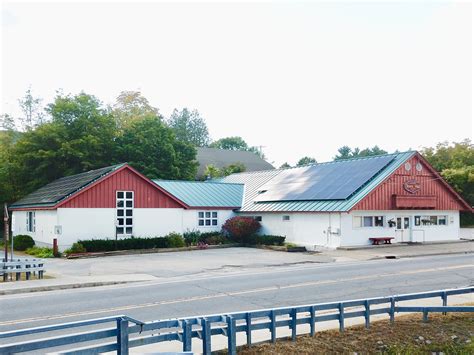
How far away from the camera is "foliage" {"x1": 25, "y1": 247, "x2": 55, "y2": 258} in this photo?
29578 mm

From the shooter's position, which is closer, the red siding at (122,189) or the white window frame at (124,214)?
the red siding at (122,189)

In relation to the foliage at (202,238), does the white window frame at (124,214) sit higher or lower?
higher

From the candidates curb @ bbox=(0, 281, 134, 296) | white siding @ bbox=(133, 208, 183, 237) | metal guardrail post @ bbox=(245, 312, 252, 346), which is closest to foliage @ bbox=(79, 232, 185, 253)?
white siding @ bbox=(133, 208, 183, 237)

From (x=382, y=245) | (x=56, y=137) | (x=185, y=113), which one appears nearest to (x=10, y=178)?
(x=56, y=137)

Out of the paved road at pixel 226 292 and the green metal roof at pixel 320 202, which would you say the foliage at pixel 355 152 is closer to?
the green metal roof at pixel 320 202

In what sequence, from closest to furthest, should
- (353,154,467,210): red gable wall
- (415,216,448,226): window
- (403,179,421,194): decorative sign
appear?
(353,154,467,210): red gable wall → (403,179,421,194): decorative sign → (415,216,448,226): window

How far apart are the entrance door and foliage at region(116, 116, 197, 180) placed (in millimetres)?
24308

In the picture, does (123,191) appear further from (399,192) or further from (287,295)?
(287,295)

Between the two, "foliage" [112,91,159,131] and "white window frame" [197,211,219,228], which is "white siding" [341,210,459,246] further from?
"foliage" [112,91,159,131]

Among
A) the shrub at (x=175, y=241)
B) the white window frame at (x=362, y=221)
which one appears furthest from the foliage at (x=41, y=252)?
the white window frame at (x=362, y=221)

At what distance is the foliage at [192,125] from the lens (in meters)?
113

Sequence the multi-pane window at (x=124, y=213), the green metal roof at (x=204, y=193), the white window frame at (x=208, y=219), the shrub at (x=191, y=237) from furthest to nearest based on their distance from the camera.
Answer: the green metal roof at (x=204, y=193) < the white window frame at (x=208, y=219) < the shrub at (x=191, y=237) < the multi-pane window at (x=124, y=213)

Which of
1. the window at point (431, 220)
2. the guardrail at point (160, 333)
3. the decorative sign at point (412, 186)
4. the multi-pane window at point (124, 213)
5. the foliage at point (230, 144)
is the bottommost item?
the guardrail at point (160, 333)

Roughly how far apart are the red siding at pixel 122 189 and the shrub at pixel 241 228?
3871mm
